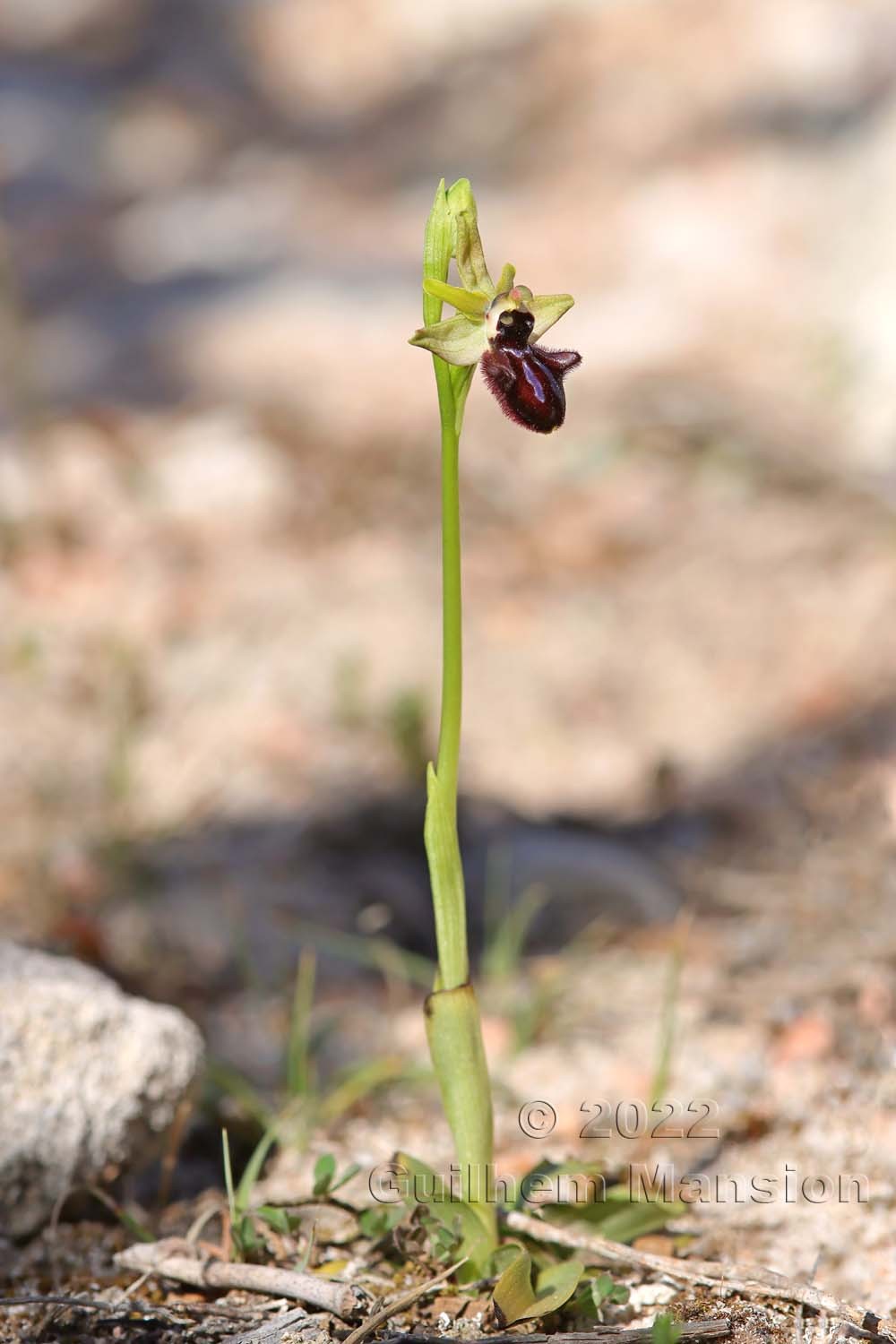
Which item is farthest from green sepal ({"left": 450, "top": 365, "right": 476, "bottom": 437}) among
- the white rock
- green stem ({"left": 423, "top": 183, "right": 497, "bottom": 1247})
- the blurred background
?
the blurred background

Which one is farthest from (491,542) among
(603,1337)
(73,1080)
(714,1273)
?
(603,1337)

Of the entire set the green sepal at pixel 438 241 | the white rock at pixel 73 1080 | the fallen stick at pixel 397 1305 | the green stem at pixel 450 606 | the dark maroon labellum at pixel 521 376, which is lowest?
the fallen stick at pixel 397 1305

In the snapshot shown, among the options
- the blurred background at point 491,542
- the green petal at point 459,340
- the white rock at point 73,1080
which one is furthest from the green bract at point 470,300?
the blurred background at point 491,542

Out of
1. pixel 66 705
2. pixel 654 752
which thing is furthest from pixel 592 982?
pixel 66 705

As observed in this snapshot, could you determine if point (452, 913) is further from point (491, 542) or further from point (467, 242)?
point (491, 542)

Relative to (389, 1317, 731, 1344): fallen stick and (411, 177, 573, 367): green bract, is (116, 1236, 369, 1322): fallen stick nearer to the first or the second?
(389, 1317, 731, 1344): fallen stick

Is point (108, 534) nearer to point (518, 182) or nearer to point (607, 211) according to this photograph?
point (607, 211)

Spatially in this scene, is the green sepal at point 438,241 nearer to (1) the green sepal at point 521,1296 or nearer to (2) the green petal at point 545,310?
(2) the green petal at point 545,310
